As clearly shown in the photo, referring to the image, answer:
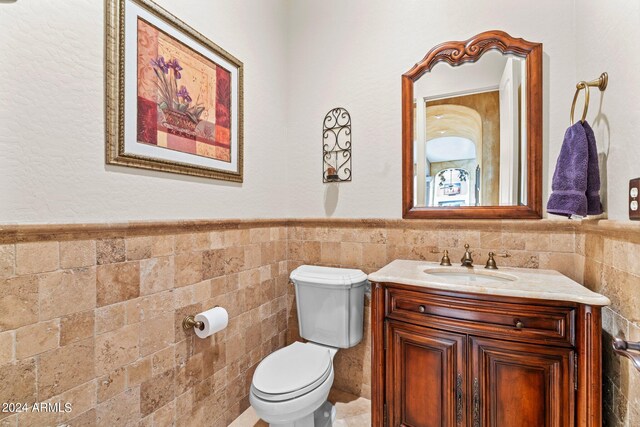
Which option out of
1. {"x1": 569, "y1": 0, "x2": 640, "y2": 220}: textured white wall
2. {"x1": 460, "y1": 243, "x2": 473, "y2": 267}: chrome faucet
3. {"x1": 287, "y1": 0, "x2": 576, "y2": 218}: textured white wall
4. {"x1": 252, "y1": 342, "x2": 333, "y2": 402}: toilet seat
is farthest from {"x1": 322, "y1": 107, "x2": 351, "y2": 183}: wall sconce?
{"x1": 569, "y1": 0, "x2": 640, "y2": 220}: textured white wall

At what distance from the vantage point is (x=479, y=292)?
3.85 feet

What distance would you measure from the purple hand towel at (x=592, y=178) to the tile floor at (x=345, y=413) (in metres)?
1.61

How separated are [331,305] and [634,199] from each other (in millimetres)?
1395

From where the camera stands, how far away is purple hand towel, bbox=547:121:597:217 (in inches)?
45.6

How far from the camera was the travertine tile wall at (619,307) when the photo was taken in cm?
95

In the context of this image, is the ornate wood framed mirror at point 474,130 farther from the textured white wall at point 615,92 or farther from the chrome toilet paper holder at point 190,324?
the chrome toilet paper holder at point 190,324

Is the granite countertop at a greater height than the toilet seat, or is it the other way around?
the granite countertop

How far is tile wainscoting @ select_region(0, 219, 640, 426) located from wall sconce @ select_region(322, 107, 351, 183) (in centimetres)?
34

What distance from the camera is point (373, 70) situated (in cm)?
190

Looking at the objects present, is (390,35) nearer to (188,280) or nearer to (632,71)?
(632,71)

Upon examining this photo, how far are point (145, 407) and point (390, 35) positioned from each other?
241 centimetres

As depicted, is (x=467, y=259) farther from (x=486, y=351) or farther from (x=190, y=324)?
(x=190, y=324)

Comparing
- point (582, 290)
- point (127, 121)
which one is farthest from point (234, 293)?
point (582, 290)

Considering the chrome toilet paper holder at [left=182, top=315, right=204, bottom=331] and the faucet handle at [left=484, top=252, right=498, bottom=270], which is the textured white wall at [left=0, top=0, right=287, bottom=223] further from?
the faucet handle at [left=484, top=252, right=498, bottom=270]
